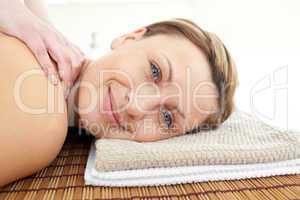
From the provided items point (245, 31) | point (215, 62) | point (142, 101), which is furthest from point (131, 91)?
point (245, 31)

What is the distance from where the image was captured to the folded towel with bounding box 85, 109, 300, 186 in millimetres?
668

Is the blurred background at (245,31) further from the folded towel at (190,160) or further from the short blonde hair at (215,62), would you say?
the folded towel at (190,160)

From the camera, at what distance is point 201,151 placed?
0.73 metres

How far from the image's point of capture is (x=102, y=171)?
2.19 feet

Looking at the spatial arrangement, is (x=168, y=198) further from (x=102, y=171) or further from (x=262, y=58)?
(x=262, y=58)

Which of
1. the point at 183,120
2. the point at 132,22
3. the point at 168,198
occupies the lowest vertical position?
the point at 168,198

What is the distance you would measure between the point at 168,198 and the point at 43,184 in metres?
0.24

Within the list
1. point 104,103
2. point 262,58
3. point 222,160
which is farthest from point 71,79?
point 262,58

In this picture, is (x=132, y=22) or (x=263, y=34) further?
(x=132, y=22)

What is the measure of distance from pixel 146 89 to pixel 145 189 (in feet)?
1.00

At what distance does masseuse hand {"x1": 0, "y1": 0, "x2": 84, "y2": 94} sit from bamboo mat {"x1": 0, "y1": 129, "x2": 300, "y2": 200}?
215 mm

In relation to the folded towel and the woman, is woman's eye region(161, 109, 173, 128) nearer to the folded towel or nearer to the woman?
the woman

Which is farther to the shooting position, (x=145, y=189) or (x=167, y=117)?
(x=167, y=117)

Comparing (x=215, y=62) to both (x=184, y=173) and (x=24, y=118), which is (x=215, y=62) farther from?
(x=24, y=118)
